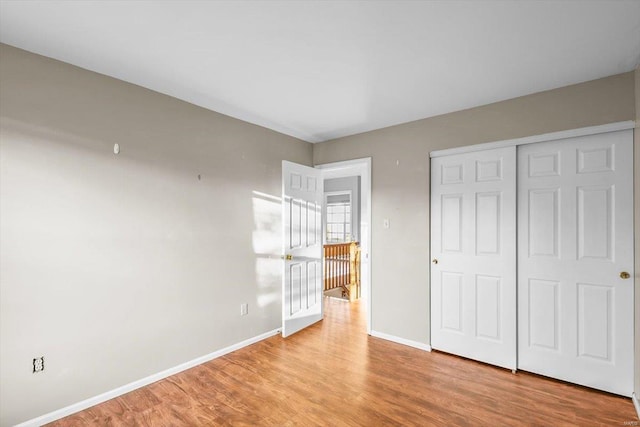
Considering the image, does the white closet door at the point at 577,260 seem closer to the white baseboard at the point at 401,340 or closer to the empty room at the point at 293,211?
the empty room at the point at 293,211

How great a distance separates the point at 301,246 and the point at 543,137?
2.76 metres

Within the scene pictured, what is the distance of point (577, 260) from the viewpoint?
2590 mm

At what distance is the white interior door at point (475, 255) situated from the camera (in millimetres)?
2908

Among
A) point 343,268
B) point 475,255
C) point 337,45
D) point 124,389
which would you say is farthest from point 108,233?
point 343,268

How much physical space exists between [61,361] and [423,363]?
3.01 meters

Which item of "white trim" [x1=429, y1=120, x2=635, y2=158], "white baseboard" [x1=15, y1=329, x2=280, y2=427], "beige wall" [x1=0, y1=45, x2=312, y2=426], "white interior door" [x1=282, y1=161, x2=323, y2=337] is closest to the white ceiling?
"beige wall" [x1=0, y1=45, x2=312, y2=426]

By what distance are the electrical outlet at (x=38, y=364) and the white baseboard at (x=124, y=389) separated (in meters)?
0.32

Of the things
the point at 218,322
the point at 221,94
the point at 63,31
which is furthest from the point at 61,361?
the point at 221,94

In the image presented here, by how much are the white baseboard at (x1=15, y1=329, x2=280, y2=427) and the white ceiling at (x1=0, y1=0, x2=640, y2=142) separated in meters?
2.50

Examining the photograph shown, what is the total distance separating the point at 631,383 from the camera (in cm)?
235

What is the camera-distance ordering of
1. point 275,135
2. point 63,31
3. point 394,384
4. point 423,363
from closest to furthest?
point 63,31 → point 394,384 → point 423,363 → point 275,135

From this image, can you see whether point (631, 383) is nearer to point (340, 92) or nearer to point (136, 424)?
point (340, 92)

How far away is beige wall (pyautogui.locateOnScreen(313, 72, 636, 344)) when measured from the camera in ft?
8.82

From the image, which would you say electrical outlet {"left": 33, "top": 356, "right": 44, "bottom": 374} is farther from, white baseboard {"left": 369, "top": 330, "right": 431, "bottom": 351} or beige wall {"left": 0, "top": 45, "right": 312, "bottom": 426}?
white baseboard {"left": 369, "top": 330, "right": 431, "bottom": 351}
